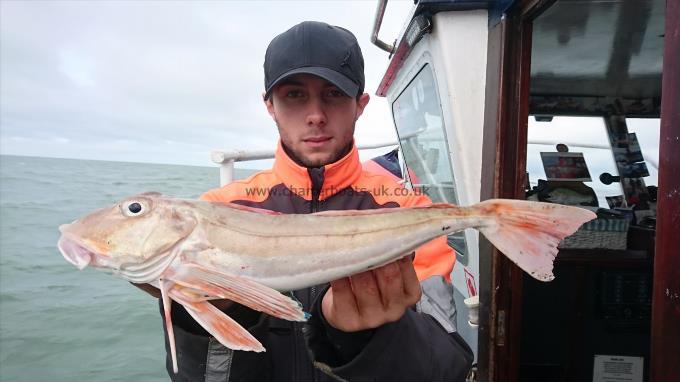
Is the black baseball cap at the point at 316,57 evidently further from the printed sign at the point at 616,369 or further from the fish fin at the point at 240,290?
the printed sign at the point at 616,369

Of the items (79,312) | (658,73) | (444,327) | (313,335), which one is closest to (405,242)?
(313,335)

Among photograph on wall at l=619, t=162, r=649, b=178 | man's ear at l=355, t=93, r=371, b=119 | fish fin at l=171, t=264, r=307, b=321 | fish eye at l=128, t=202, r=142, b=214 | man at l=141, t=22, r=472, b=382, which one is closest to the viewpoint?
fish fin at l=171, t=264, r=307, b=321

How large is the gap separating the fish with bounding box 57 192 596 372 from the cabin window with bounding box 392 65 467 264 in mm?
2174

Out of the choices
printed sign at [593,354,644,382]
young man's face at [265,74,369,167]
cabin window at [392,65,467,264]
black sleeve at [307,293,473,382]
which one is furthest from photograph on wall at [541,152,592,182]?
black sleeve at [307,293,473,382]

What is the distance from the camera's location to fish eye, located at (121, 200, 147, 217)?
1.92m

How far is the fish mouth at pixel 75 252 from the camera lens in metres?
1.82

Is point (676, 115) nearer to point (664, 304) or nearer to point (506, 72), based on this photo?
point (664, 304)

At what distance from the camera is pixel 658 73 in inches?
249

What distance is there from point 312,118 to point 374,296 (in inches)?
51.3

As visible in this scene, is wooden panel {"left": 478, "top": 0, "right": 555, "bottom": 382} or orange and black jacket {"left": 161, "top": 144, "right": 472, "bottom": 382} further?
wooden panel {"left": 478, "top": 0, "right": 555, "bottom": 382}

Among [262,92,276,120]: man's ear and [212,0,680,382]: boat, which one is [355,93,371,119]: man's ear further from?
[212,0,680,382]: boat

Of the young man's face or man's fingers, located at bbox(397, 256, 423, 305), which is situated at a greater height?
the young man's face

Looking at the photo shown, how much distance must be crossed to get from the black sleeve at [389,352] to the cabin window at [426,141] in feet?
6.67

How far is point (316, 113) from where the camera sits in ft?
9.19
